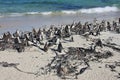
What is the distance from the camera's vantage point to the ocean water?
118ft

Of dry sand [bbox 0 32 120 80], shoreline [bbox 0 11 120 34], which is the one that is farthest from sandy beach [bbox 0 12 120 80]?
shoreline [bbox 0 11 120 34]

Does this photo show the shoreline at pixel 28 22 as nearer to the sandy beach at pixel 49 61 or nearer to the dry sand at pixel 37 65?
the sandy beach at pixel 49 61

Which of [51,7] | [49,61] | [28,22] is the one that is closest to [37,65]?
[49,61]

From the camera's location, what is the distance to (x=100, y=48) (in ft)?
65.6

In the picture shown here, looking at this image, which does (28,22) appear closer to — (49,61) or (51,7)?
(49,61)

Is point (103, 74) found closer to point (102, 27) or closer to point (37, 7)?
point (102, 27)

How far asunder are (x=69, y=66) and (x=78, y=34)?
6520 millimetres

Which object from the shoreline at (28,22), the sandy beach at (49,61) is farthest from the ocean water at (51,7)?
the sandy beach at (49,61)

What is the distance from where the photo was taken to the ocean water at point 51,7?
3606 cm

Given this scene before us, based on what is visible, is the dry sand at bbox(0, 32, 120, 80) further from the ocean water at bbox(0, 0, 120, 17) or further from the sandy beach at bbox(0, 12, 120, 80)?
the ocean water at bbox(0, 0, 120, 17)

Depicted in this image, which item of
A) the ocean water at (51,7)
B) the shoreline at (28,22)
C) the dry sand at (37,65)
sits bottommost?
the dry sand at (37,65)

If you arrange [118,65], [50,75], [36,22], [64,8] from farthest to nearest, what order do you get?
[64,8] → [36,22] → [118,65] → [50,75]

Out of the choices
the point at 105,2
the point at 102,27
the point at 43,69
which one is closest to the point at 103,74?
the point at 43,69

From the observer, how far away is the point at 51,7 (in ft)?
132
